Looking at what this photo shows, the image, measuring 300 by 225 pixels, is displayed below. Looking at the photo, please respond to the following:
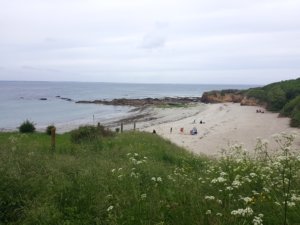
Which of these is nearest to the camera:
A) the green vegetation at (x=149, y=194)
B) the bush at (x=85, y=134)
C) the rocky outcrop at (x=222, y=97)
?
the green vegetation at (x=149, y=194)

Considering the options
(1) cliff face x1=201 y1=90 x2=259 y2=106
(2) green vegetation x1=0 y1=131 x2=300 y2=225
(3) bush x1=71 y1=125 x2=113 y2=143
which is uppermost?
(2) green vegetation x1=0 y1=131 x2=300 y2=225

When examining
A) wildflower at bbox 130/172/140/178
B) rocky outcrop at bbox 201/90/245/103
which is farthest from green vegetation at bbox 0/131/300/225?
rocky outcrop at bbox 201/90/245/103

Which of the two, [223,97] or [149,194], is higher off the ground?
[149,194]

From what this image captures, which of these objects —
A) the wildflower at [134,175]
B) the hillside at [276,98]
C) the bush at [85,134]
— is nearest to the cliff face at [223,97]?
the hillside at [276,98]

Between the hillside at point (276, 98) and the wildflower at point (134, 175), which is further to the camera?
the hillside at point (276, 98)

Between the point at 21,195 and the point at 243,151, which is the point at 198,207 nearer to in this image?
the point at 243,151

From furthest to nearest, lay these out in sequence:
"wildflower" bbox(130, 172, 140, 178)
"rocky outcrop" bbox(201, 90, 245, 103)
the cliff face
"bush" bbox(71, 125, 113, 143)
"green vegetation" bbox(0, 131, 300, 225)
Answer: "rocky outcrop" bbox(201, 90, 245, 103) < the cliff face < "bush" bbox(71, 125, 113, 143) < "wildflower" bbox(130, 172, 140, 178) < "green vegetation" bbox(0, 131, 300, 225)

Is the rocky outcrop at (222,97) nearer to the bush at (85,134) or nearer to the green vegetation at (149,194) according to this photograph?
the bush at (85,134)

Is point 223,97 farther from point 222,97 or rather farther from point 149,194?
point 149,194

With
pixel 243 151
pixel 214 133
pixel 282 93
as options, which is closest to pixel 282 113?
pixel 282 93

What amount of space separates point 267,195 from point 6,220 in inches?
176

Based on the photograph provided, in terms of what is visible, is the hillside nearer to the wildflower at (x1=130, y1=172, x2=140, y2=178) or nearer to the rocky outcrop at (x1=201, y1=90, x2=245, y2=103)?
the rocky outcrop at (x1=201, y1=90, x2=245, y2=103)

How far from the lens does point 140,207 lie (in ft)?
21.8

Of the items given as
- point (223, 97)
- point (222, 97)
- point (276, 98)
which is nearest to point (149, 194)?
point (276, 98)
